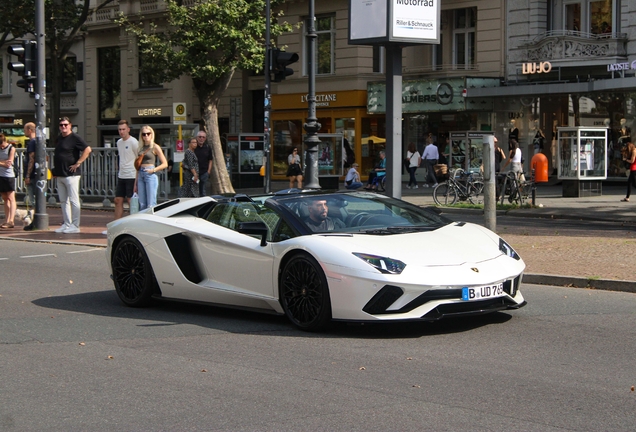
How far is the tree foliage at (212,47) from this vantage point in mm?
29516

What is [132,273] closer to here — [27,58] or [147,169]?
[147,169]

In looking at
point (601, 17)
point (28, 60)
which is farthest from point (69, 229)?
point (601, 17)

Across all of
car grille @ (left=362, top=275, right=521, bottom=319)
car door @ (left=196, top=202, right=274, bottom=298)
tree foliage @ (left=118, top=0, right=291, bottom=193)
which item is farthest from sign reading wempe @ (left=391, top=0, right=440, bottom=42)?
tree foliage @ (left=118, top=0, right=291, bottom=193)

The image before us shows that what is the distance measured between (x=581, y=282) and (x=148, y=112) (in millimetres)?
38300

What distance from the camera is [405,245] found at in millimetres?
7793

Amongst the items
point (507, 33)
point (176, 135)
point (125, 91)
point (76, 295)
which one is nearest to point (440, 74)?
point (507, 33)

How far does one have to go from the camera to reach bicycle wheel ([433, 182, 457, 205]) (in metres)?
24.9

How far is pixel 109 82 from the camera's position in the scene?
49312mm

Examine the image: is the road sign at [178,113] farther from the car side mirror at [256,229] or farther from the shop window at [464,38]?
the car side mirror at [256,229]

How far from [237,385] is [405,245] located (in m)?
2.18

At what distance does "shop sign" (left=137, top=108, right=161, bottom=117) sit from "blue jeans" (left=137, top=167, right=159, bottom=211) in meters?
31.1

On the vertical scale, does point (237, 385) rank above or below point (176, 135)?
below

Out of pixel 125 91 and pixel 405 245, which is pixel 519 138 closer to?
pixel 125 91

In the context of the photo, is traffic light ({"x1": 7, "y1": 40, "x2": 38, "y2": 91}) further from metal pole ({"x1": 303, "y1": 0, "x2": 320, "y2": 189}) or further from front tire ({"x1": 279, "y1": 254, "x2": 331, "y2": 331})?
front tire ({"x1": 279, "y1": 254, "x2": 331, "y2": 331})
